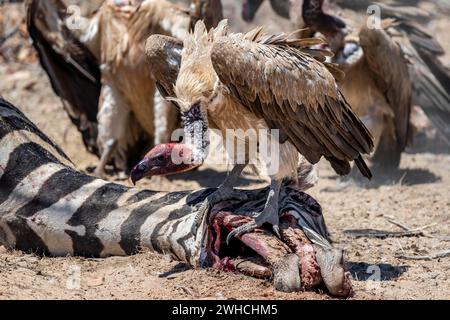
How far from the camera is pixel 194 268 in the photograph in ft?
16.2

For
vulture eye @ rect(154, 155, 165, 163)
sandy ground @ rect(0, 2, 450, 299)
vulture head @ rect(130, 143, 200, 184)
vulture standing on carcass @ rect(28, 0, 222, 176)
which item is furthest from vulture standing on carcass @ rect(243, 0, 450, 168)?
vulture eye @ rect(154, 155, 165, 163)

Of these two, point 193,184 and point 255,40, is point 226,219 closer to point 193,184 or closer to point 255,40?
point 255,40

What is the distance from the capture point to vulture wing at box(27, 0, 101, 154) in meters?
8.75

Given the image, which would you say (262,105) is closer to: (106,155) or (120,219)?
(120,219)

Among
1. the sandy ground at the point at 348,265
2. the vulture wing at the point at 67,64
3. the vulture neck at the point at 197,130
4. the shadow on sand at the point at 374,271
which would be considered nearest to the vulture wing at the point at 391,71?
the sandy ground at the point at 348,265

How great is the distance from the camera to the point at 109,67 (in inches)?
340

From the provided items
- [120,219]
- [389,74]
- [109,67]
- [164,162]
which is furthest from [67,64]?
[164,162]

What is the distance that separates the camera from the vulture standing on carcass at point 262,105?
4918 millimetres

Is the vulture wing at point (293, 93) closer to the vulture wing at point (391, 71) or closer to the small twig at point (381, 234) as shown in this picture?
the small twig at point (381, 234)

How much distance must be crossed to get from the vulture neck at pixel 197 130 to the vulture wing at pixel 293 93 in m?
0.22

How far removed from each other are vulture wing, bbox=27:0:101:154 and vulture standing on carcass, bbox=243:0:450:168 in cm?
213

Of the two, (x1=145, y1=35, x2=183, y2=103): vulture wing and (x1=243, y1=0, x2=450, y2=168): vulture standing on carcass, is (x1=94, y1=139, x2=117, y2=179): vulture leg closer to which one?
(x1=243, y1=0, x2=450, y2=168): vulture standing on carcass

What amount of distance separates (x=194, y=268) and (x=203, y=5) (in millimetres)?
3036

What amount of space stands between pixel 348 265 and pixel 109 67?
13.0 feet
